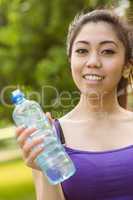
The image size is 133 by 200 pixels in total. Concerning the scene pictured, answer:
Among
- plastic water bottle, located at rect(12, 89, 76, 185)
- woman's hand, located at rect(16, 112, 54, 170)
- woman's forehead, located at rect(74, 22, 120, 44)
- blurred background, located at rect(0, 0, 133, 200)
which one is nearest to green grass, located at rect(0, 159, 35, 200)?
blurred background, located at rect(0, 0, 133, 200)

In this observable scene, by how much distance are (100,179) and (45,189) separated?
0.19 metres

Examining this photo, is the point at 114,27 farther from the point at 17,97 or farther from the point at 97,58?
the point at 17,97

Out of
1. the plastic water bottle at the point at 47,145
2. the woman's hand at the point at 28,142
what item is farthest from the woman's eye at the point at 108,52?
the woman's hand at the point at 28,142

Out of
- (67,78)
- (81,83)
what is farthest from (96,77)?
(67,78)

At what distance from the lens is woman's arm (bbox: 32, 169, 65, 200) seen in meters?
2.04

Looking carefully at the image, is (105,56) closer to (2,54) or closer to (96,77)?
(96,77)

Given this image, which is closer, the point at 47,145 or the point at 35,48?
the point at 47,145

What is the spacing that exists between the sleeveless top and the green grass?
19.7 feet

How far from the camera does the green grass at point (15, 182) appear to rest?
27.7 ft

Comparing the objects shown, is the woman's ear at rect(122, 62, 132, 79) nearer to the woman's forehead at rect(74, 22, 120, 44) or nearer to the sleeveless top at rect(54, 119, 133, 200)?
the woman's forehead at rect(74, 22, 120, 44)

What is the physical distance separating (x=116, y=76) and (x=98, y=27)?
7.6 inches

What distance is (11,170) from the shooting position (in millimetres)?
10672

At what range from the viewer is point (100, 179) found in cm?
210

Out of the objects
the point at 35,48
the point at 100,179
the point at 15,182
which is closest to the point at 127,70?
the point at 100,179
